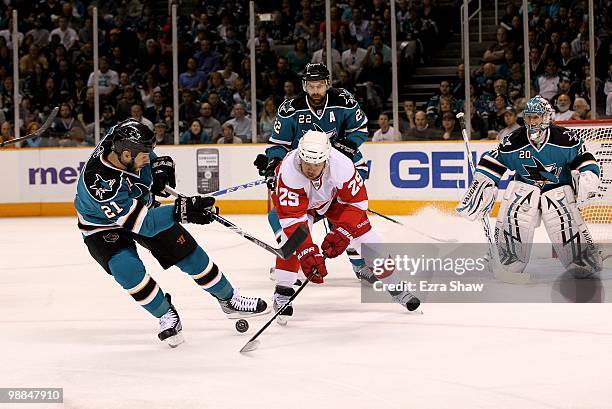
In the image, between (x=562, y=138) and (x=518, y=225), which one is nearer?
(x=562, y=138)

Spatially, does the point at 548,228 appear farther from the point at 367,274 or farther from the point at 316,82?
the point at 316,82

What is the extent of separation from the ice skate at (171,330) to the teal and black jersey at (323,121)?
190 centimetres

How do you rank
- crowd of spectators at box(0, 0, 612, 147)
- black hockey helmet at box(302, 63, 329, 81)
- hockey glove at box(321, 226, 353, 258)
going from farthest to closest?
crowd of spectators at box(0, 0, 612, 147) → black hockey helmet at box(302, 63, 329, 81) → hockey glove at box(321, 226, 353, 258)

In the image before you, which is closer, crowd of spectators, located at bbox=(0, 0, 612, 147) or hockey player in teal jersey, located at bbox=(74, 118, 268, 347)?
hockey player in teal jersey, located at bbox=(74, 118, 268, 347)

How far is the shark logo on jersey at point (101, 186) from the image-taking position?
13.1ft

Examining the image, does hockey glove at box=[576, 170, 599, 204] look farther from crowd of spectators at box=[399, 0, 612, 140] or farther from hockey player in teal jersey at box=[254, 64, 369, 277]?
crowd of spectators at box=[399, 0, 612, 140]

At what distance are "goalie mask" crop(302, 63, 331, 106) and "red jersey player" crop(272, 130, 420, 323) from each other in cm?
115

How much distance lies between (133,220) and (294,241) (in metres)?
0.63

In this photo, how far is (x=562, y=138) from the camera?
5.45 metres

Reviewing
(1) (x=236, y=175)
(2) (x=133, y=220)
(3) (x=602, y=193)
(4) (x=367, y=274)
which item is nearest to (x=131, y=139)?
(2) (x=133, y=220)

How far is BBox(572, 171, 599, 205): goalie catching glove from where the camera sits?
17.5 feet

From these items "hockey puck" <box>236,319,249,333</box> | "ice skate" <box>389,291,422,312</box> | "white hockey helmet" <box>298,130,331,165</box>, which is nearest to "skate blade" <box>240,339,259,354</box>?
"hockey puck" <box>236,319,249,333</box>

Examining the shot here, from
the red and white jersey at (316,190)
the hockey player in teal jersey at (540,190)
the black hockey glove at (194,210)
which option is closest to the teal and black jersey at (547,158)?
the hockey player in teal jersey at (540,190)

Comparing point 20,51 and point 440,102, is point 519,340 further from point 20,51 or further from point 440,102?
point 20,51
